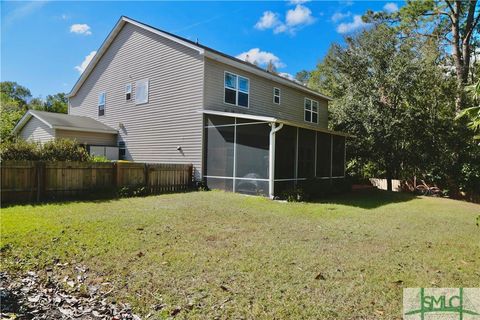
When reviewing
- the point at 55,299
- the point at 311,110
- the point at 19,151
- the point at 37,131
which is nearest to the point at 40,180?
the point at 19,151

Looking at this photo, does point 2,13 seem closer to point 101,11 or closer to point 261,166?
point 101,11

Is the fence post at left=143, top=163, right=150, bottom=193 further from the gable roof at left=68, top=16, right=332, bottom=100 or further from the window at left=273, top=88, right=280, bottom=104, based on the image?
the window at left=273, top=88, right=280, bottom=104

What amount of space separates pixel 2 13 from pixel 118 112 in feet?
39.6

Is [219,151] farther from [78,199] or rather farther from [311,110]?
[311,110]

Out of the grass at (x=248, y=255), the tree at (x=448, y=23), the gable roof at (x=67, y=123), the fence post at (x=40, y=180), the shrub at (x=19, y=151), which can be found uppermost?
the tree at (x=448, y=23)

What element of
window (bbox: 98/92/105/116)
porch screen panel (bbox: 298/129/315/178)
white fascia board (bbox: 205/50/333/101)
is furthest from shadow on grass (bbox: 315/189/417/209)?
window (bbox: 98/92/105/116)

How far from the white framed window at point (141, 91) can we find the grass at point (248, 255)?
9.40 m

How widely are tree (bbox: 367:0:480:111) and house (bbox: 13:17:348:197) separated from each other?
8.13m

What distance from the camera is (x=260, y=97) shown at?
673 inches

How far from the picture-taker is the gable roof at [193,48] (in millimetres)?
14570

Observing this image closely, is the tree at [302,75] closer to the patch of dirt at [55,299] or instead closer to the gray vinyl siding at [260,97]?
the gray vinyl siding at [260,97]

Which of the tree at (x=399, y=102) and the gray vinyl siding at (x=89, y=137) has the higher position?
the tree at (x=399, y=102)

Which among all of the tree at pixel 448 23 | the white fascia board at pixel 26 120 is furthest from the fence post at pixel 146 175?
the tree at pixel 448 23

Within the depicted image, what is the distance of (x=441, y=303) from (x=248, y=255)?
2.60 m
